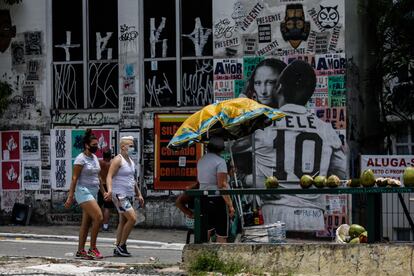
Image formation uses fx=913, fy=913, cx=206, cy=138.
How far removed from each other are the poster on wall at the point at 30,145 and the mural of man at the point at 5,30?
199 cm

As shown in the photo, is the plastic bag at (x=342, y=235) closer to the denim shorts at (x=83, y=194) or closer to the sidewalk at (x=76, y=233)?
the denim shorts at (x=83, y=194)

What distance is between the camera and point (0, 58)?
20719mm

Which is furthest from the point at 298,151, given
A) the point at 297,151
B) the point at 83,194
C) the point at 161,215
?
the point at 83,194

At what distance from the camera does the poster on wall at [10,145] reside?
20.7 metres

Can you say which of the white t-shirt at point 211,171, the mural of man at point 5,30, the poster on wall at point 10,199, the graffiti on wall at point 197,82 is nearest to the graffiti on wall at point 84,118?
the graffiti on wall at point 197,82

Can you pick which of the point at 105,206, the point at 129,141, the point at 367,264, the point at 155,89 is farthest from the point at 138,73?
the point at 367,264

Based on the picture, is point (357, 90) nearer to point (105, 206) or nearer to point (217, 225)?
point (105, 206)

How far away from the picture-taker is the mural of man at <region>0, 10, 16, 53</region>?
2067 cm

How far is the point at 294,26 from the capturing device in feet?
63.5

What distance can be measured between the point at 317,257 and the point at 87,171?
3821mm

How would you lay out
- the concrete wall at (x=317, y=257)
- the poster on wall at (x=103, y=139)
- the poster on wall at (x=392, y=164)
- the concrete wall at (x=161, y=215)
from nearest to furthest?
the concrete wall at (x=317, y=257) → the poster on wall at (x=392, y=164) → the concrete wall at (x=161, y=215) → the poster on wall at (x=103, y=139)

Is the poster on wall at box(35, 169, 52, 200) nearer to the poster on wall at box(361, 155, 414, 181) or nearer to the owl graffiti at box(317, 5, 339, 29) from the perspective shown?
the owl graffiti at box(317, 5, 339, 29)

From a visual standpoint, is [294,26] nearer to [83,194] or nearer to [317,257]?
[83,194]

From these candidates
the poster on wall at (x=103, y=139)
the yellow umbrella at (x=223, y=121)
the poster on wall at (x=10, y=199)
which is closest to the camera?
the yellow umbrella at (x=223, y=121)
